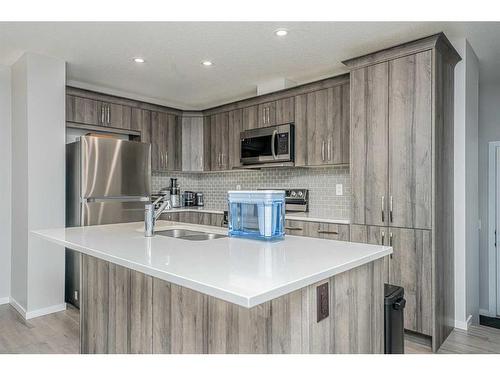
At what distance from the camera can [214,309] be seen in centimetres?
144

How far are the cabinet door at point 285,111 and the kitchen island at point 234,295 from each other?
233 centimetres

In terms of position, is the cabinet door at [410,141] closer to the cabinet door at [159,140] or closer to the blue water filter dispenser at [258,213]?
the blue water filter dispenser at [258,213]

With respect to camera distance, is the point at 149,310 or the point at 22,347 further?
the point at 22,347

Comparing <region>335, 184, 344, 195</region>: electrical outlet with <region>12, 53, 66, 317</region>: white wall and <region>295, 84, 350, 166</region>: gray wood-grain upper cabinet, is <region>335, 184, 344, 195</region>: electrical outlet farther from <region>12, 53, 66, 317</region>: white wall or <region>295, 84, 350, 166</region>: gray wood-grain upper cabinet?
<region>12, 53, 66, 317</region>: white wall

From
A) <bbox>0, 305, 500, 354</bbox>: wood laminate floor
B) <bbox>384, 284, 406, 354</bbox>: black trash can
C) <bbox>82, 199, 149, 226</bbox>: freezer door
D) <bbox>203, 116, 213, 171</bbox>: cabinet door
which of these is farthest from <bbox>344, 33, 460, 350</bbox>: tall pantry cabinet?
<bbox>203, 116, 213, 171</bbox>: cabinet door

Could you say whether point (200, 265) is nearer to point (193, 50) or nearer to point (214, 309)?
point (214, 309)

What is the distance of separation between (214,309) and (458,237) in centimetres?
244

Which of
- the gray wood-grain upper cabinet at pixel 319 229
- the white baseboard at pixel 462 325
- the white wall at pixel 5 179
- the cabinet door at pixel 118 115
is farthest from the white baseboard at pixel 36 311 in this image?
the white baseboard at pixel 462 325

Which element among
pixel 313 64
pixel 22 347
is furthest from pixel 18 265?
pixel 313 64

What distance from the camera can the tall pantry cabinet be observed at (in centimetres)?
271

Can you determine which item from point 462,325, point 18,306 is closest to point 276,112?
point 462,325

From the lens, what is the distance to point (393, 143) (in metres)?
2.92

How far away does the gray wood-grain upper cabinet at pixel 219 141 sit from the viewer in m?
4.82
